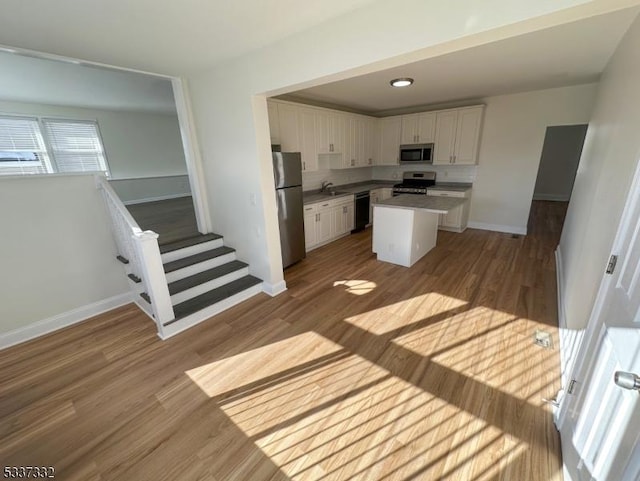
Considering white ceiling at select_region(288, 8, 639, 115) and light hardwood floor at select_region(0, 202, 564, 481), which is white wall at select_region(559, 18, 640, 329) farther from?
light hardwood floor at select_region(0, 202, 564, 481)

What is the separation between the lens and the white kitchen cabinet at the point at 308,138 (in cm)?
452

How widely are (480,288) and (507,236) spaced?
256 cm

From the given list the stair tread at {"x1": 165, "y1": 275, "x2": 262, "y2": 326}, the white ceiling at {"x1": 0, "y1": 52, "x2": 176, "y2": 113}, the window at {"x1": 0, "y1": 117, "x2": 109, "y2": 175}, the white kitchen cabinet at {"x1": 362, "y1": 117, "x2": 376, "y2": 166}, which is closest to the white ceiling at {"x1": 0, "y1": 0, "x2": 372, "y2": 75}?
the white ceiling at {"x1": 0, "y1": 52, "x2": 176, "y2": 113}

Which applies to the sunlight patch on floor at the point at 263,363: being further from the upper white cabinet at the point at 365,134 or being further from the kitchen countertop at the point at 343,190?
the upper white cabinet at the point at 365,134

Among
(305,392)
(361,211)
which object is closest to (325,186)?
(361,211)

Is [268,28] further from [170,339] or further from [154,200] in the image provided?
[154,200]

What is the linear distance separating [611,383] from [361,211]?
482 cm

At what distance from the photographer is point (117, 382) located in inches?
84.7

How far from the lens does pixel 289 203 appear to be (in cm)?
381

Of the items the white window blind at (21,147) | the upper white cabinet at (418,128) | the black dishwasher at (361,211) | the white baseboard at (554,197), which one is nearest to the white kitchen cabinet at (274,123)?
the black dishwasher at (361,211)

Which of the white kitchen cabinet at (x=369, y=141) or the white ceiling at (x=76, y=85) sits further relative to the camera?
the white kitchen cabinet at (x=369, y=141)

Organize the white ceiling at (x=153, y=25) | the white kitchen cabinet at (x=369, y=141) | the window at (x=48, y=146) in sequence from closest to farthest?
the white ceiling at (x=153, y=25) → the window at (x=48, y=146) → the white kitchen cabinet at (x=369, y=141)

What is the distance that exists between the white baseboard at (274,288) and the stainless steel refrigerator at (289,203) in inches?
23.3

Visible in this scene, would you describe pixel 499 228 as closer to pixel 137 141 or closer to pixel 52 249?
pixel 52 249
